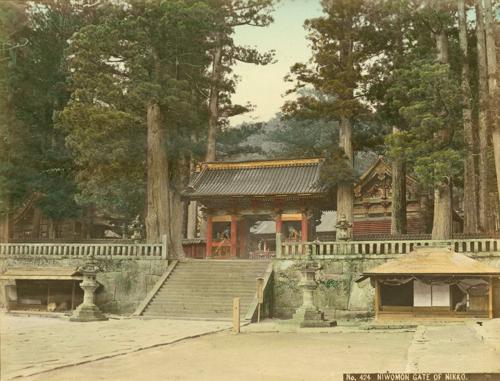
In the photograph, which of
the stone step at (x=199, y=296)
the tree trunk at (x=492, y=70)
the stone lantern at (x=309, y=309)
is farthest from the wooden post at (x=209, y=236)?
the tree trunk at (x=492, y=70)

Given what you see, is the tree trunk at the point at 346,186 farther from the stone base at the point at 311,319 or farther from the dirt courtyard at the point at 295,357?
the dirt courtyard at the point at 295,357

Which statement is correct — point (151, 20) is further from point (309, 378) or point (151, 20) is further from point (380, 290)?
point (309, 378)

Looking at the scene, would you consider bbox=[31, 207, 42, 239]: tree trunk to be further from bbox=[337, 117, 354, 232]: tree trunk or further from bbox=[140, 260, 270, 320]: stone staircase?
bbox=[337, 117, 354, 232]: tree trunk

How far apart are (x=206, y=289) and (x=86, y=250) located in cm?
612

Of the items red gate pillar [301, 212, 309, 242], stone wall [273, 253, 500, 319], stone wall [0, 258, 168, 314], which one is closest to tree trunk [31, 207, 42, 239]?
stone wall [0, 258, 168, 314]

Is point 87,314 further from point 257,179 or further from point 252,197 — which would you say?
point 257,179

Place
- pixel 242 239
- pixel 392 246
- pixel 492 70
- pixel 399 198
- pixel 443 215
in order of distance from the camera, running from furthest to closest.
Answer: pixel 242 239 < pixel 399 198 < pixel 443 215 < pixel 392 246 < pixel 492 70

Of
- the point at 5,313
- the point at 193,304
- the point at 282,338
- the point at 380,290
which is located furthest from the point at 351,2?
the point at 5,313

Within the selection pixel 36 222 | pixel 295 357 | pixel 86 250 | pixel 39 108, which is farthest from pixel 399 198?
pixel 36 222

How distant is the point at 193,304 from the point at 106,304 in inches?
191

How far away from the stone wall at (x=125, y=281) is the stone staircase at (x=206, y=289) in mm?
949

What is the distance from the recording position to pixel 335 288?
75.3ft

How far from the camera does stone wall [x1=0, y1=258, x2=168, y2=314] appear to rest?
82.5 ft

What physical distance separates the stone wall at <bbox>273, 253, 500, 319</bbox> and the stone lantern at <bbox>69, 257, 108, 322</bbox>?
694 centimetres
